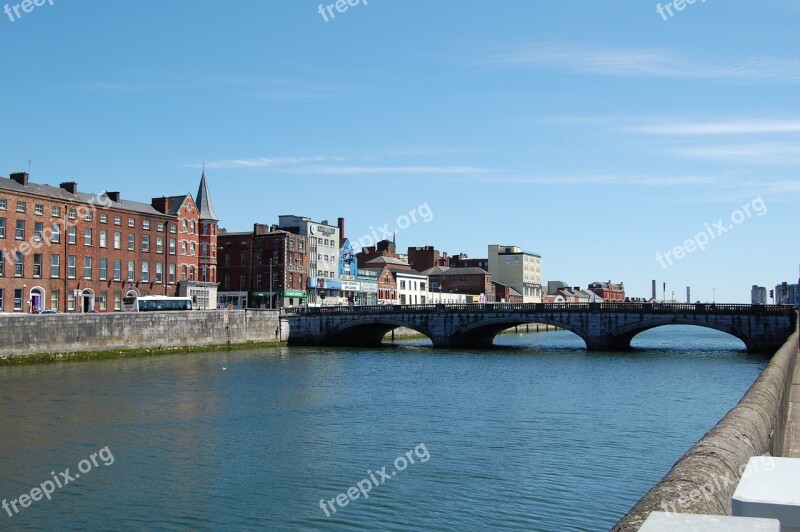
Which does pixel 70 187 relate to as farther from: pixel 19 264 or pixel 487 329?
pixel 487 329

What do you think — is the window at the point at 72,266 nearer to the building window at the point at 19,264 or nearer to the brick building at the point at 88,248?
the brick building at the point at 88,248

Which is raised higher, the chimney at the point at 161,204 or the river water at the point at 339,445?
the chimney at the point at 161,204

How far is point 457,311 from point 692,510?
82136mm

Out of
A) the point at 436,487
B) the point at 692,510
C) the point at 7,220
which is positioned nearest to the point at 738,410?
the point at 692,510

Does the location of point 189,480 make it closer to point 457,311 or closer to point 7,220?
point 7,220

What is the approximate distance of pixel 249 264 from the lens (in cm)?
11106

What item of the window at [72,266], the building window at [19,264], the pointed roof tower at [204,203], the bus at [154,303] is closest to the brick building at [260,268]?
the pointed roof tower at [204,203]

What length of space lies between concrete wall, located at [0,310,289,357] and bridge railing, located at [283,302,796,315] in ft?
25.6

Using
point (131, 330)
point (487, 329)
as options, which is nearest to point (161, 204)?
point (131, 330)

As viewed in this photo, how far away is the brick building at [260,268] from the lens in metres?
110

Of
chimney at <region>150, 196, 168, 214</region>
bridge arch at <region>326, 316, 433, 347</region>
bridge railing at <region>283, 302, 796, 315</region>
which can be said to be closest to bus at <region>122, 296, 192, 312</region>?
chimney at <region>150, 196, 168, 214</region>

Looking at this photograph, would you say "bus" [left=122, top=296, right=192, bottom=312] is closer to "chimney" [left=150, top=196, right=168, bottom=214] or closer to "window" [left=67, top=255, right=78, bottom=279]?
"window" [left=67, top=255, right=78, bottom=279]

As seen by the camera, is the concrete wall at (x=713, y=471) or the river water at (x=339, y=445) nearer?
the concrete wall at (x=713, y=471)

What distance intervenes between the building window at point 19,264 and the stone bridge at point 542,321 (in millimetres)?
30676
